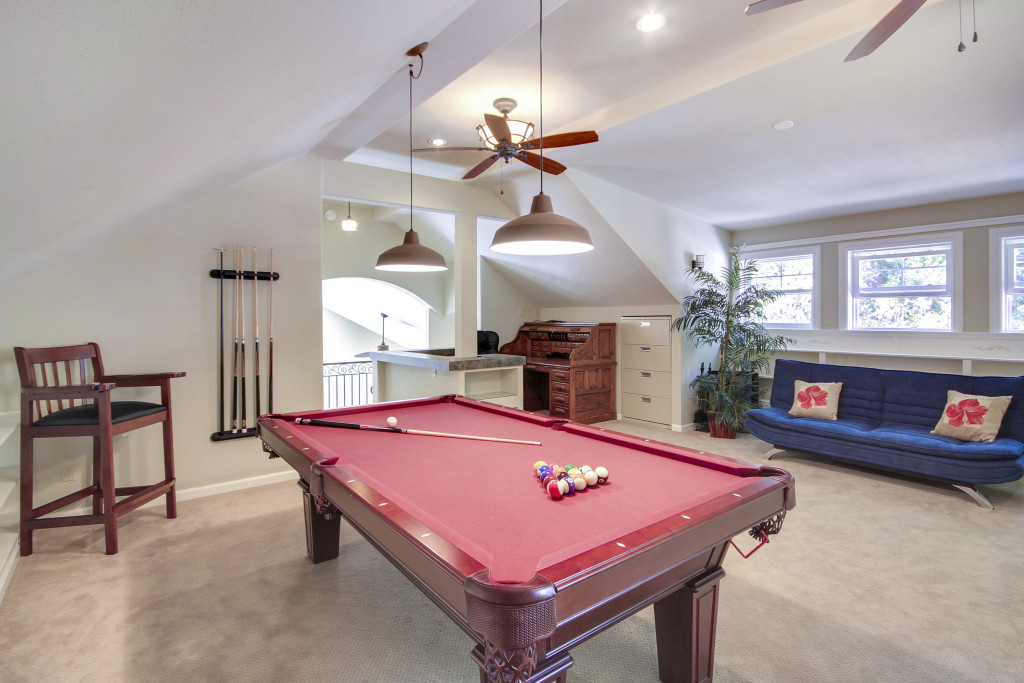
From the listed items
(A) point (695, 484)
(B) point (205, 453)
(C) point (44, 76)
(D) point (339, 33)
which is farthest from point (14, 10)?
(B) point (205, 453)

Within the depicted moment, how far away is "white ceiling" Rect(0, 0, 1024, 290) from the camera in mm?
1110

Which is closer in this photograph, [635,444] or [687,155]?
[635,444]

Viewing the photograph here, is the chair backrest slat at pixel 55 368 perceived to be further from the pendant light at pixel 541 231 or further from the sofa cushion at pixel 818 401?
the sofa cushion at pixel 818 401

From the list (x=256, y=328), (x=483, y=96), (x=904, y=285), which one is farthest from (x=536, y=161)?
(x=904, y=285)

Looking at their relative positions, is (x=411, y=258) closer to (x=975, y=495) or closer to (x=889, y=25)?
(x=889, y=25)

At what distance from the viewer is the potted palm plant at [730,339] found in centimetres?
525

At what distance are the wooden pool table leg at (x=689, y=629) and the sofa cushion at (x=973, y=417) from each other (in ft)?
10.5

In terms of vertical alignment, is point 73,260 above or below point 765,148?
below

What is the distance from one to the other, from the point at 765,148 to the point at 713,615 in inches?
128

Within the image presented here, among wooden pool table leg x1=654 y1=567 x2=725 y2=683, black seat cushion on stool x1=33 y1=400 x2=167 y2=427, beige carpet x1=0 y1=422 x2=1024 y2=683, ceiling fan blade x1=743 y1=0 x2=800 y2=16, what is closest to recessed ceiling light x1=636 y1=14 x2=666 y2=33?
ceiling fan blade x1=743 y1=0 x2=800 y2=16

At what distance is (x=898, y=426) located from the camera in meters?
4.06

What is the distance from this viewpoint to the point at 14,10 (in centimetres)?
73

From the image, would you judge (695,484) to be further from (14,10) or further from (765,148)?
A: (765,148)

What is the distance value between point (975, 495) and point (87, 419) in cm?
546
